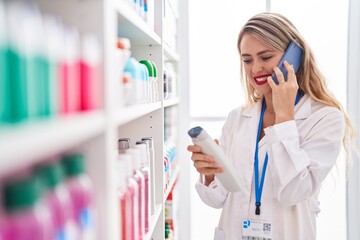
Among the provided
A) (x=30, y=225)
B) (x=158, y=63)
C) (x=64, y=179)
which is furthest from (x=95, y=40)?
(x=158, y=63)

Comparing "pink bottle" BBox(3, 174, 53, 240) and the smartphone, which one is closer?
"pink bottle" BBox(3, 174, 53, 240)

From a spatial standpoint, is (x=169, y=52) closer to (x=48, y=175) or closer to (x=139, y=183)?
(x=139, y=183)

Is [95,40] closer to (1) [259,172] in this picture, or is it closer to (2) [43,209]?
(2) [43,209]

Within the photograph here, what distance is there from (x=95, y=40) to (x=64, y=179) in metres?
0.27

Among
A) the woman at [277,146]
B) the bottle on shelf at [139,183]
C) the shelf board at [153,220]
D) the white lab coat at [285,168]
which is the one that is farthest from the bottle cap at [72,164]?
the white lab coat at [285,168]

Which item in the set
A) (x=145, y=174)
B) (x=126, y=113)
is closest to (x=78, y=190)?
(x=126, y=113)

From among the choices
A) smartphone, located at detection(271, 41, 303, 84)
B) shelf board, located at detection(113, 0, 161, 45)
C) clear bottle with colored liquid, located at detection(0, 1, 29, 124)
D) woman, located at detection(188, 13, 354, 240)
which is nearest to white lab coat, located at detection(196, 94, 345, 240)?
woman, located at detection(188, 13, 354, 240)

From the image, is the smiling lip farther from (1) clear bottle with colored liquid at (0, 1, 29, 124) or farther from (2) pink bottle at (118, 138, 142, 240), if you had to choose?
(1) clear bottle with colored liquid at (0, 1, 29, 124)

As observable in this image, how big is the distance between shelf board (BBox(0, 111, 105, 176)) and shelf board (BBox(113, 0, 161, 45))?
0.37 metres

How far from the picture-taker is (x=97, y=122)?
0.68 metres

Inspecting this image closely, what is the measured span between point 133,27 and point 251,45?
688 mm

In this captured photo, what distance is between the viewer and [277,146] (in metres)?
1.59

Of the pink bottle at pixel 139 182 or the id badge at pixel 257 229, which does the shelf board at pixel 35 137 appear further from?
the id badge at pixel 257 229

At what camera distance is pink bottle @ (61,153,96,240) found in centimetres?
64
